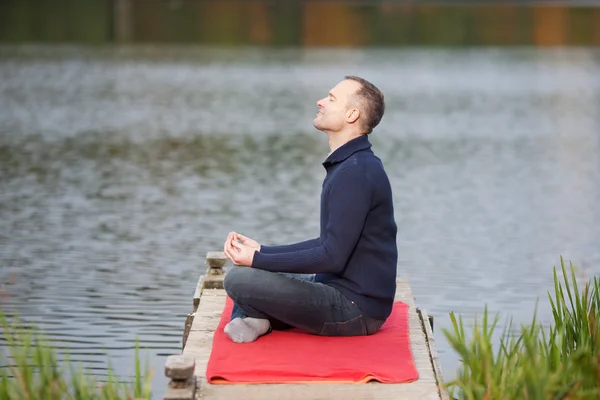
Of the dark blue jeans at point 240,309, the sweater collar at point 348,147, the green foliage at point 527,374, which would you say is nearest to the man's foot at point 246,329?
the dark blue jeans at point 240,309

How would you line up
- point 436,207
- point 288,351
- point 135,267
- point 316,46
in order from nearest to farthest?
point 288,351 < point 135,267 < point 436,207 < point 316,46

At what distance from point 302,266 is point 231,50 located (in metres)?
43.5

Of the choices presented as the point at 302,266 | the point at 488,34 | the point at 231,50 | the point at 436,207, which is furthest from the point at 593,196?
the point at 488,34

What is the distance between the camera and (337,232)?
6773mm

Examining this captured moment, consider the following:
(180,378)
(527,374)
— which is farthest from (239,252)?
(527,374)

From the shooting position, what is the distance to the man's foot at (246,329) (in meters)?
6.82

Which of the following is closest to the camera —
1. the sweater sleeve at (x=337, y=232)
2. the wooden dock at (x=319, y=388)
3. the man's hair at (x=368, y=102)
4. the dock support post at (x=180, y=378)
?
the dock support post at (x=180, y=378)

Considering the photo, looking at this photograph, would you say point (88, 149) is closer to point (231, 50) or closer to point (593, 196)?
point (593, 196)

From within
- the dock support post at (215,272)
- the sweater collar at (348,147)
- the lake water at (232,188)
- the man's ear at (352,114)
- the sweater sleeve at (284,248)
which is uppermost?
the man's ear at (352,114)

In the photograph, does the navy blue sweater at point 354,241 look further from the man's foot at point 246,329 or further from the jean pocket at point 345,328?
the man's foot at point 246,329

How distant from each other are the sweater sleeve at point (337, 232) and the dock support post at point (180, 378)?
42.7 inches

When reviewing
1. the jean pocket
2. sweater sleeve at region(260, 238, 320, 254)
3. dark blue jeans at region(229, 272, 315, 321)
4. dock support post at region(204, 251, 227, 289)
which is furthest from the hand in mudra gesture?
dock support post at region(204, 251, 227, 289)

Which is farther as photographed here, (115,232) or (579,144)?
(579,144)

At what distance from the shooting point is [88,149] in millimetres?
20625
